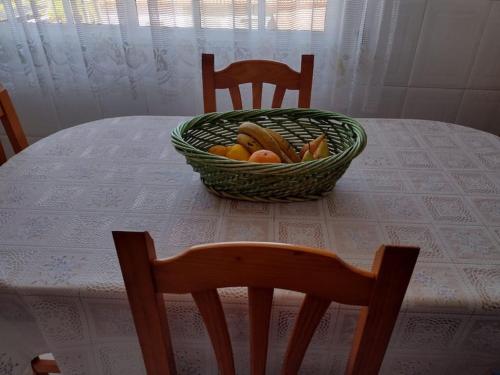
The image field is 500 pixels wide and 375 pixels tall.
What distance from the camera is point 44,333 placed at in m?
0.58

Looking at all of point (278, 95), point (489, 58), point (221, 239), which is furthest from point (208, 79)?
point (489, 58)

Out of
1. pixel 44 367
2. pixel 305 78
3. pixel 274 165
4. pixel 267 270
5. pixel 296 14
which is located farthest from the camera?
pixel 296 14

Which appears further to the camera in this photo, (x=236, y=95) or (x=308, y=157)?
(x=236, y=95)

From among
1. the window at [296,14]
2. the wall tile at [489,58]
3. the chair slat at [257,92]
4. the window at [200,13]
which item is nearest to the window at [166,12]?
the window at [200,13]

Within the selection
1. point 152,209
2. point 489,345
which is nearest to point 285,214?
point 152,209

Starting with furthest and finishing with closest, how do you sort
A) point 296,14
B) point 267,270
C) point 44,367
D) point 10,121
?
point 296,14 < point 10,121 < point 44,367 < point 267,270

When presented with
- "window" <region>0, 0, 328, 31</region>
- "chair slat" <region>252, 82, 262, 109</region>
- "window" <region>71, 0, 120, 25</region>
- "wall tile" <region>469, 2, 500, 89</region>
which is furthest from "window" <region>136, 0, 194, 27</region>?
"wall tile" <region>469, 2, 500, 89</region>

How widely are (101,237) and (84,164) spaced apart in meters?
0.33

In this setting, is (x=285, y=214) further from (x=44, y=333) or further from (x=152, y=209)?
(x=44, y=333)

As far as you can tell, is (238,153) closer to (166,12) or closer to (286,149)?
(286,149)

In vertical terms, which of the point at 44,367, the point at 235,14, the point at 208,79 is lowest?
the point at 44,367

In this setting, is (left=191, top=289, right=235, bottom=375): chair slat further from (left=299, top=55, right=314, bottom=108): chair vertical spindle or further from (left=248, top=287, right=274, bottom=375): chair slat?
(left=299, top=55, right=314, bottom=108): chair vertical spindle

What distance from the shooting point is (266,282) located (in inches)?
15.5

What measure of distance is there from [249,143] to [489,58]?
4.17 ft
